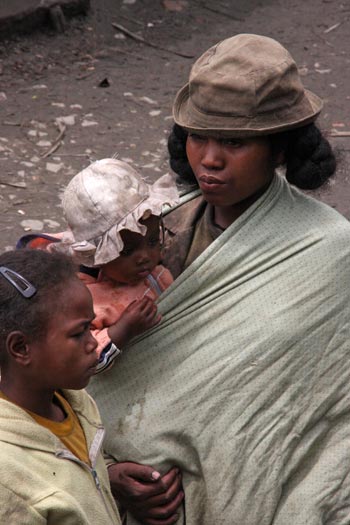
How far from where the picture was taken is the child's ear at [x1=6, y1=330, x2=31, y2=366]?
233 centimetres

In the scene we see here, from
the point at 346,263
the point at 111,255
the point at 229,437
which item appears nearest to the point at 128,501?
the point at 229,437

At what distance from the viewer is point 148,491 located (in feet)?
9.71

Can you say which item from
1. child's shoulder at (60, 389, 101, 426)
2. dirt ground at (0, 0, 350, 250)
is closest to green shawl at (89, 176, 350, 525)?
child's shoulder at (60, 389, 101, 426)

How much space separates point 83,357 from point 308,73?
5.29m

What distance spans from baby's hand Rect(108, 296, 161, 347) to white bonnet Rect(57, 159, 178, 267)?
161 millimetres

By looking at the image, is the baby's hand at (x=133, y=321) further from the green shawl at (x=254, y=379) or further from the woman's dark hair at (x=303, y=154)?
the woman's dark hair at (x=303, y=154)

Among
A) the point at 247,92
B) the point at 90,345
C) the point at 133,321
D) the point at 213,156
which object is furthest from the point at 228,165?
the point at 90,345

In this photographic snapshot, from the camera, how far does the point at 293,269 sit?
9.80 ft

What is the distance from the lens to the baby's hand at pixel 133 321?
2.83 m

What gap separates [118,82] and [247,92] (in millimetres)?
4259

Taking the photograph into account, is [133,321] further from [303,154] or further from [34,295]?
[303,154]

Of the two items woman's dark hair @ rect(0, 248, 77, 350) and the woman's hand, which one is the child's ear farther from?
the woman's hand

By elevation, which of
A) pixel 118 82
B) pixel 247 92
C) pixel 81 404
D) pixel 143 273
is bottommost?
pixel 118 82

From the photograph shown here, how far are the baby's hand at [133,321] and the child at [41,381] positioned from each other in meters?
0.38
